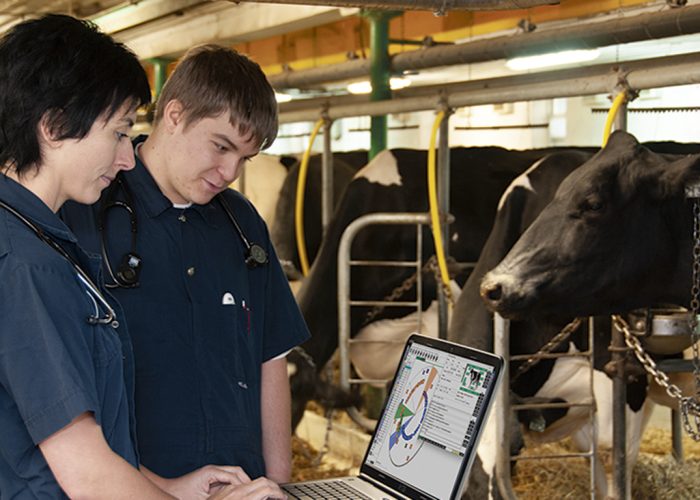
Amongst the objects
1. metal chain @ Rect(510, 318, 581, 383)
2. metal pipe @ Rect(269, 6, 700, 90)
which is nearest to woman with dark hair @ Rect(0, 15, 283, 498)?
metal chain @ Rect(510, 318, 581, 383)

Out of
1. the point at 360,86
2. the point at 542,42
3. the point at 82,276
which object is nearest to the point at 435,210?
the point at 542,42

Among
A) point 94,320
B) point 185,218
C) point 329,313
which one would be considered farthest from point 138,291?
point 329,313

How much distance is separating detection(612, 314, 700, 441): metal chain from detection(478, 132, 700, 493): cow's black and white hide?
0.43 feet

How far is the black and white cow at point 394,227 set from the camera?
4969 millimetres

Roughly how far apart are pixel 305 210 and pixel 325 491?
14.8ft

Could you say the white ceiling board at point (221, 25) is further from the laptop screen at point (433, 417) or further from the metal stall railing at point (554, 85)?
the laptop screen at point (433, 417)

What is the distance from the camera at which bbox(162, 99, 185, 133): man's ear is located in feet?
6.30

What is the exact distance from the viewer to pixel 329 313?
4984 mm

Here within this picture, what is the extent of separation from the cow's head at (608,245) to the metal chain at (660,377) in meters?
0.13

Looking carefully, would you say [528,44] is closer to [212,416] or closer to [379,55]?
[379,55]

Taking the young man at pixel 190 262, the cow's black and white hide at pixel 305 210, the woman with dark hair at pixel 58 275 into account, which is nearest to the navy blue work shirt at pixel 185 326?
the young man at pixel 190 262

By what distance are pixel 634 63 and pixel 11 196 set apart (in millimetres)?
2503

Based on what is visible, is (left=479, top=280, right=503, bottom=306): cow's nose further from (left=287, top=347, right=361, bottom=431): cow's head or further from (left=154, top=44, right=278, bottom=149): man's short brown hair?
(left=154, top=44, right=278, bottom=149): man's short brown hair

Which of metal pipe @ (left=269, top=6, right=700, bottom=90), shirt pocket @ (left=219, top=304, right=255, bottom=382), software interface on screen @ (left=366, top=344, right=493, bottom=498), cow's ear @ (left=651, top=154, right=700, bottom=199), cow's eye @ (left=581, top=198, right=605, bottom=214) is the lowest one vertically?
software interface on screen @ (left=366, top=344, right=493, bottom=498)
